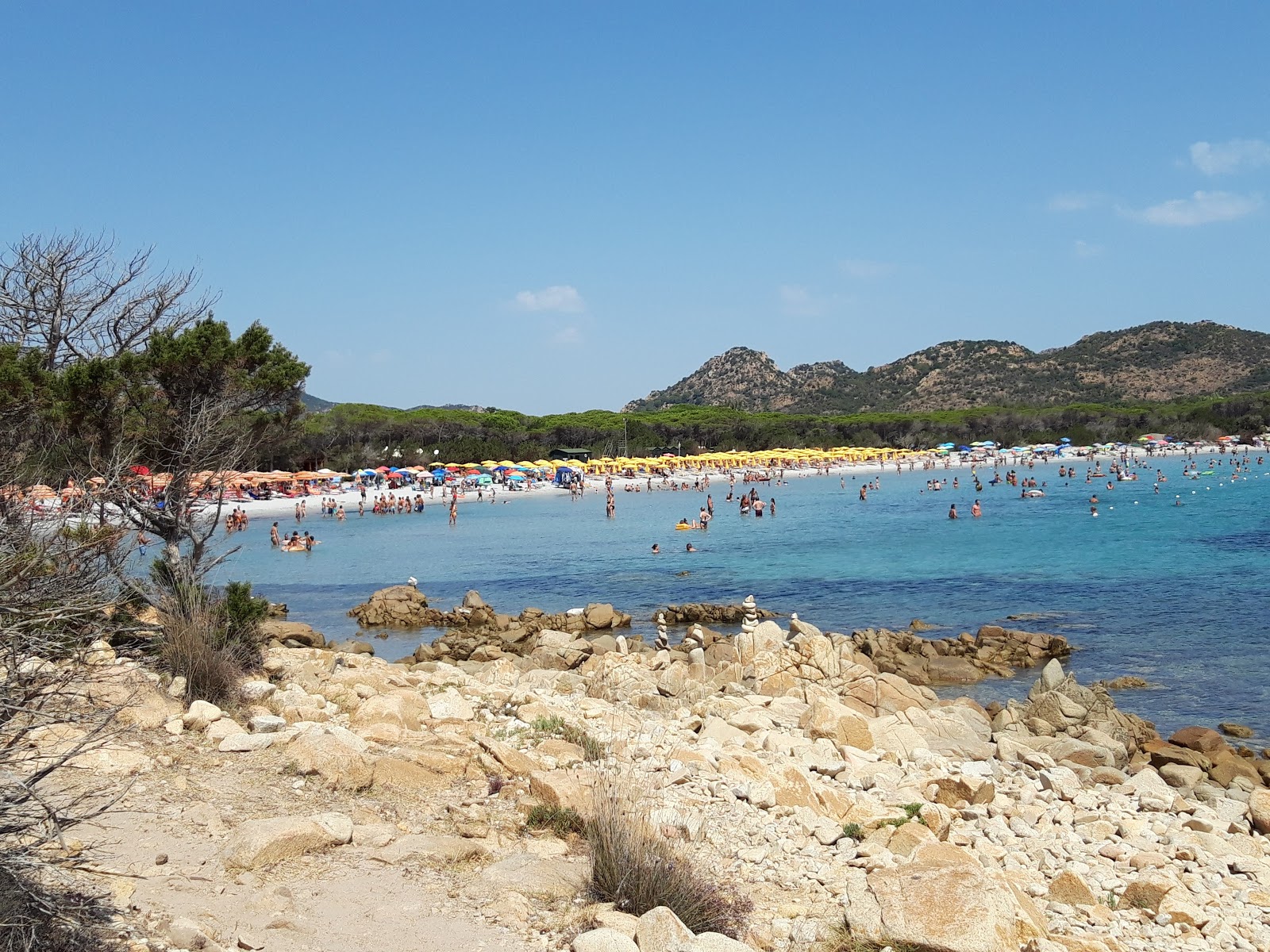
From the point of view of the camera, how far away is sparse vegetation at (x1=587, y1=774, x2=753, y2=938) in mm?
4797

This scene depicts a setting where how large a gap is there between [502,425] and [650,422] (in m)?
19.9

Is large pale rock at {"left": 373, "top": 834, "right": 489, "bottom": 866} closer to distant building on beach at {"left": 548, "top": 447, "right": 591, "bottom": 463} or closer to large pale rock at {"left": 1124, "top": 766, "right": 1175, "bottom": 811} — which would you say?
large pale rock at {"left": 1124, "top": 766, "right": 1175, "bottom": 811}

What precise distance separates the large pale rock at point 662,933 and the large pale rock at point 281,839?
1.89 meters

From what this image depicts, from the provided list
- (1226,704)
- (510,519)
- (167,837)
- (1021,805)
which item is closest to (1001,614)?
(1226,704)

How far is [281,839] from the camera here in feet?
16.7

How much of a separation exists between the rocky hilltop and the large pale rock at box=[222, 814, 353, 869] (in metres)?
134

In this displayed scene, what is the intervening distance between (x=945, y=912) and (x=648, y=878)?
152cm

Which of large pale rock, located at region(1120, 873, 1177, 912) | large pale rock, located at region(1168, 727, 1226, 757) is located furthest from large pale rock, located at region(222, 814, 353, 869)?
large pale rock, located at region(1168, 727, 1226, 757)

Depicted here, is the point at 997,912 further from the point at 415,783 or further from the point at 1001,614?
the point at 1001,614

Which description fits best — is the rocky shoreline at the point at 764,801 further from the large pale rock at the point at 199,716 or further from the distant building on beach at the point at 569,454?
the distant building on beach at the point at 569,454

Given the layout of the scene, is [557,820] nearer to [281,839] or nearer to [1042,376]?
[281,839]

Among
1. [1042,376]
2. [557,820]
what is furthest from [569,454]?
[1042,376]

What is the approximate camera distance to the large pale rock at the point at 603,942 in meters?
4.28

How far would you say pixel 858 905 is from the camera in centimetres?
502
